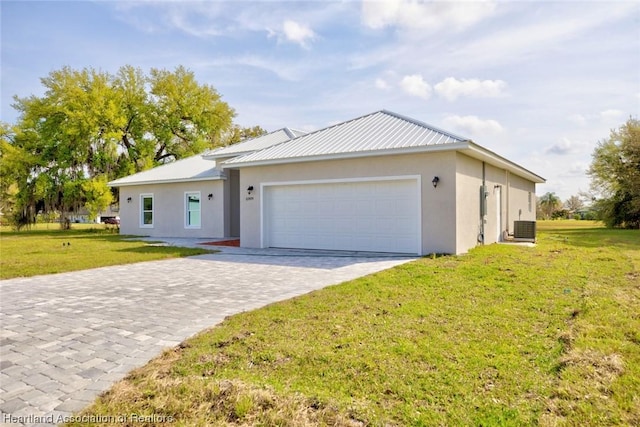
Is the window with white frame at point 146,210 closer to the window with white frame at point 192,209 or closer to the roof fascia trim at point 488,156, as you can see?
the window with white frame at point 192,209

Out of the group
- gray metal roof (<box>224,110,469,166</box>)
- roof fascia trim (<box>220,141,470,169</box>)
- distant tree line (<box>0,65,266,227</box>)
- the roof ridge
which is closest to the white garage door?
roof fascia trim (<box>220,141,470,169</box>)

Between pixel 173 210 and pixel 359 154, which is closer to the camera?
pixel 359 154

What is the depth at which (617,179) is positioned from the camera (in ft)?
82.2

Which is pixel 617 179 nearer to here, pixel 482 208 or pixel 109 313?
pixel 482 208

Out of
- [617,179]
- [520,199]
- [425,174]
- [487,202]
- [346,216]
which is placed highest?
[617,179]

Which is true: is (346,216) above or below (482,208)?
below

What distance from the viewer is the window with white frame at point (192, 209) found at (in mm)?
Answer: 17966

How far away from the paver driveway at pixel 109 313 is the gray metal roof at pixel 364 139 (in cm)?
317

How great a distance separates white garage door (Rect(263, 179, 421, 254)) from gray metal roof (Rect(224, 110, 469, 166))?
0.98 meters

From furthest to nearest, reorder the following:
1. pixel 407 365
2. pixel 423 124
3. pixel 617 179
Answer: pixel 617 179 → pixel 423 124 → pixel 407 365

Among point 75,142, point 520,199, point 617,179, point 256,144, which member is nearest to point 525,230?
point 520,199

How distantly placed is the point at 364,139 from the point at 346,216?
240 cm

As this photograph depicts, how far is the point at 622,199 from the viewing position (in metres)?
24.8

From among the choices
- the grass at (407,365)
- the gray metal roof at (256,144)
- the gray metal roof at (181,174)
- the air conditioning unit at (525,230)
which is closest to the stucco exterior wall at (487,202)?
the air conditioning unit at (525,230)
